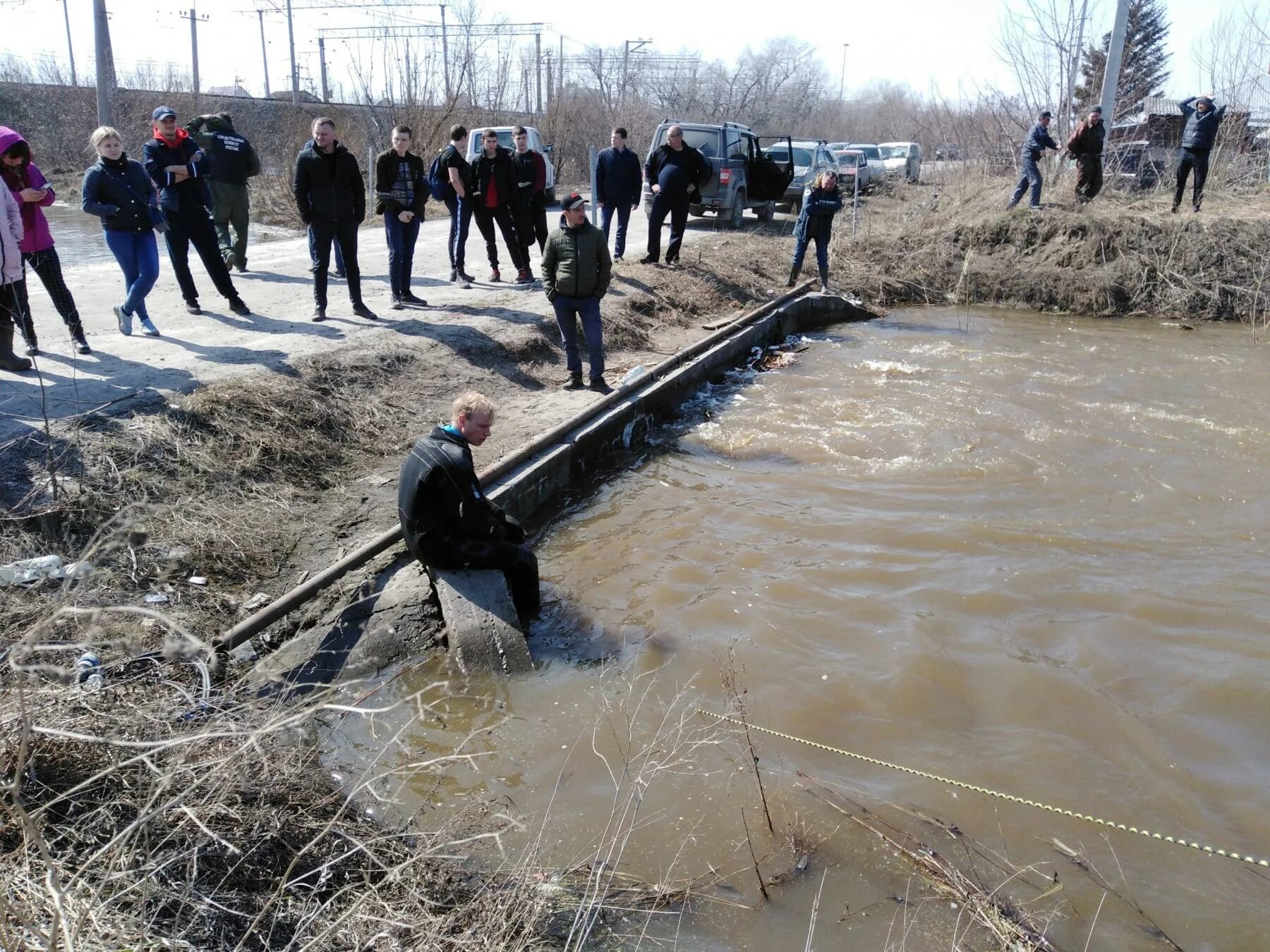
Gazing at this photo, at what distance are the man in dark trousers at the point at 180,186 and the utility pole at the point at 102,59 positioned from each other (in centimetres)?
668

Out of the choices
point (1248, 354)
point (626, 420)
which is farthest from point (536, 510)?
point (1248, 354)

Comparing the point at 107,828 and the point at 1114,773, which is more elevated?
the point at 107,828

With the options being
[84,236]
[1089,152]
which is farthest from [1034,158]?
[84,236]

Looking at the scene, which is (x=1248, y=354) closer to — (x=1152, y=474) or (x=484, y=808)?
(x=1152, y=474)

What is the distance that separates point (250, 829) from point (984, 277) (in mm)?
15574

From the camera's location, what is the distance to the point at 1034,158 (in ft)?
51.3

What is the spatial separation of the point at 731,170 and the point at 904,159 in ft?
47.4

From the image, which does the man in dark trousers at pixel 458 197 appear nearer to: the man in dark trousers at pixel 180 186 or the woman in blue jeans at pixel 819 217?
the man in dark trousers at pixel 180 186

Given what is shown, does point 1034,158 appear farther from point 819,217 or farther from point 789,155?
point 789,155

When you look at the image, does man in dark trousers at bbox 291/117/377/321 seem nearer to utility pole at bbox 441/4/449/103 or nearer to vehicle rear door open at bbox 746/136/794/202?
vehicle rear door open at bbox 746/136/794/202

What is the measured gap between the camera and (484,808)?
3895 mm

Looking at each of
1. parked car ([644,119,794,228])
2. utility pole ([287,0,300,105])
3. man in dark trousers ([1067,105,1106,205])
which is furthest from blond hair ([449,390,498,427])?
utility pole ([287,0,300,105])

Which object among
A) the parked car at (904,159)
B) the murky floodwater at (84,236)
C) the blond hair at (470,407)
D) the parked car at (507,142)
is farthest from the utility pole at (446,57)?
the blond hair at (470,407)

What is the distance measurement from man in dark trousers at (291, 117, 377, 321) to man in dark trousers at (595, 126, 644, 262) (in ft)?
13.7
